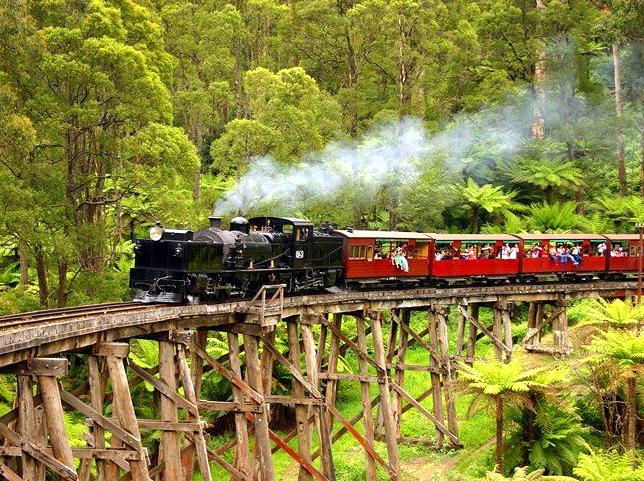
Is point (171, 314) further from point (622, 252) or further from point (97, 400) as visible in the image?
point (622, 252)

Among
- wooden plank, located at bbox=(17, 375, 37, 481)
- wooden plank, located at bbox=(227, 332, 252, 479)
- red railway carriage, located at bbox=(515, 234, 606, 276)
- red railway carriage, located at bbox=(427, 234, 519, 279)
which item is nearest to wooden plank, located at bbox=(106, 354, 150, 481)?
wooden plank, located at bbox=(17, 375, 37, 481)

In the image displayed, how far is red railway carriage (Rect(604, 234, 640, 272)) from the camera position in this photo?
100ft

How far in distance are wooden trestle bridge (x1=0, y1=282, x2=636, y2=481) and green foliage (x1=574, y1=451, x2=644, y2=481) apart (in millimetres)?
5145

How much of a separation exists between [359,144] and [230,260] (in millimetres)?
18911

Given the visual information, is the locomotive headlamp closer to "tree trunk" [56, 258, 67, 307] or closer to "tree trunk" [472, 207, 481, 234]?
"tree trunk" [56, 258, 67, 307]

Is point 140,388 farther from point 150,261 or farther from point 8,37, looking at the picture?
point 8,37

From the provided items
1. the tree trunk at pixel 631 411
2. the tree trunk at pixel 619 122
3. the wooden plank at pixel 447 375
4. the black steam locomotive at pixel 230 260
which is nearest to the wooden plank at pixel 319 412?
the black steam locomotive at pixel 230 260

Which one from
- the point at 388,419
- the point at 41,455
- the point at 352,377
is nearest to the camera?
the point at 41,455

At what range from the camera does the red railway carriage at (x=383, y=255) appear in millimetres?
23594

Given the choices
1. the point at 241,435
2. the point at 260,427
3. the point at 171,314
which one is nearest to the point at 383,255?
the point at 260,427

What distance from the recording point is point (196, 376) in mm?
19094

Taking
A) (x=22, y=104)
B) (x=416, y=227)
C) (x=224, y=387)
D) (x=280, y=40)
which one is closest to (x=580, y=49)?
(x=416, y=227)

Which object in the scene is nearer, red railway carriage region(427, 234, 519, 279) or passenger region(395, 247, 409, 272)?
passenger region(395, 247, 409, 272)

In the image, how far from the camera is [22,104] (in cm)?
2261
